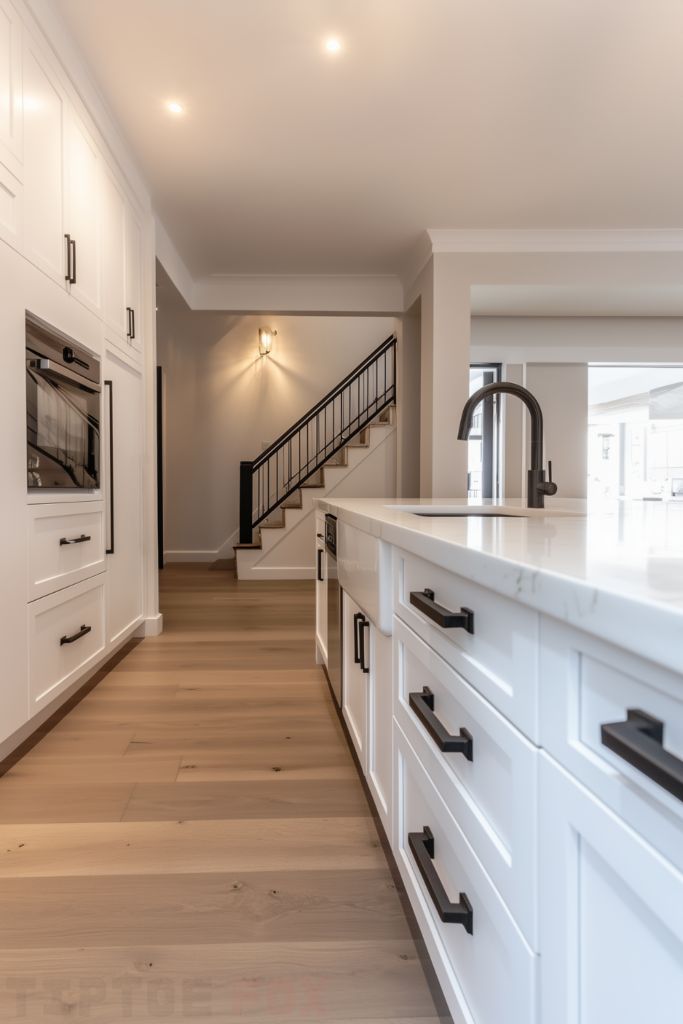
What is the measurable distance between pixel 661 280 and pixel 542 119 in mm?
2066

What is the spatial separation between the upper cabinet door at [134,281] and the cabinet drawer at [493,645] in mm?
3088

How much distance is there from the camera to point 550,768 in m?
0.56

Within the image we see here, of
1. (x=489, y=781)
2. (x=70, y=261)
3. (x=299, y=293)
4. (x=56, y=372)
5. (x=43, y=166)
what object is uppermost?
(x=299, y=293)

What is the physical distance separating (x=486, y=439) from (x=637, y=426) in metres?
1.54

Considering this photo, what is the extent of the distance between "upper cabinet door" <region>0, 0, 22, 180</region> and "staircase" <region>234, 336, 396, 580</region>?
469 centimetres

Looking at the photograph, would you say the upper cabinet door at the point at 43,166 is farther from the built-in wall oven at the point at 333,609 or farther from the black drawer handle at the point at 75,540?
the built-in wall oven at the point at 333,609

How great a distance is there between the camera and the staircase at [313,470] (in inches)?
258

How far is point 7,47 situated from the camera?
6.39 feet

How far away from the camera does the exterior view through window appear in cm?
633

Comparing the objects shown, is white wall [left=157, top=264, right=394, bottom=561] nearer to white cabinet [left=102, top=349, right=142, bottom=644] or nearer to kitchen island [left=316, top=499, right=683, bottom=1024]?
white cabinet [left=102, top=349, right=142, bottom=644]

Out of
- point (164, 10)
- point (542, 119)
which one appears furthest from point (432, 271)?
point (164, 10)

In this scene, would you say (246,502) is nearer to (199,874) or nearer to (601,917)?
(199,874)

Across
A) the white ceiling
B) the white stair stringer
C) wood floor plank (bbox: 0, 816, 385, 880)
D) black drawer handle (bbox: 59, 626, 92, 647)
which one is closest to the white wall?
the white stair stringer

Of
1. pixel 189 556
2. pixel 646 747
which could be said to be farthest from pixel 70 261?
pixel 189 556
